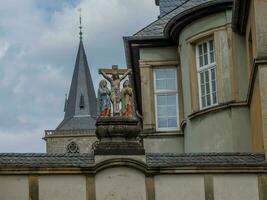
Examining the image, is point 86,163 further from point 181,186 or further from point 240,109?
point 240,109

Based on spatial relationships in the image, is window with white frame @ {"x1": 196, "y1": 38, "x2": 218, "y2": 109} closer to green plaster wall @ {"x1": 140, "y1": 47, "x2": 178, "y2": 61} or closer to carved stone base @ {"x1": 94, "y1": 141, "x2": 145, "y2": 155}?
green plaster wall @ {"x1": 140, "y1": 47, "x2": 178, "y2": 61}

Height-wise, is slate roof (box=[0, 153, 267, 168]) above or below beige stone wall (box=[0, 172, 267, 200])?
above

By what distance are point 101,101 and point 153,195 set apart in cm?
235

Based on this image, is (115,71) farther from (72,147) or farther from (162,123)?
(72,147)

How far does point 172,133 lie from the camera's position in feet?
81.6

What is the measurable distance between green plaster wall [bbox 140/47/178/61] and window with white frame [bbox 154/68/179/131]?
499 mm

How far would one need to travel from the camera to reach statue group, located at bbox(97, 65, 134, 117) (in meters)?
16.8

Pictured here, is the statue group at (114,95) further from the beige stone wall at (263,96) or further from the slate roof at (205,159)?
the beige stone wall at (263,96)

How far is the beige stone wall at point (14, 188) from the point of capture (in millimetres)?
15797

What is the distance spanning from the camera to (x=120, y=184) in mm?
16266

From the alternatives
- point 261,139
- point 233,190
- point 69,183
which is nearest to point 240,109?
point 261,139

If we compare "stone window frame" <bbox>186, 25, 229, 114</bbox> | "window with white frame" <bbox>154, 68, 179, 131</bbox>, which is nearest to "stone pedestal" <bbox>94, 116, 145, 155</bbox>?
"stone window frame" <bbox>186, 25, 229, 114</bbox>

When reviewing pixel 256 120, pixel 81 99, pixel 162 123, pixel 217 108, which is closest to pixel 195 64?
pixel 217 108

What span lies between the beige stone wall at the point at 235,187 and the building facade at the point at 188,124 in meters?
0.02
